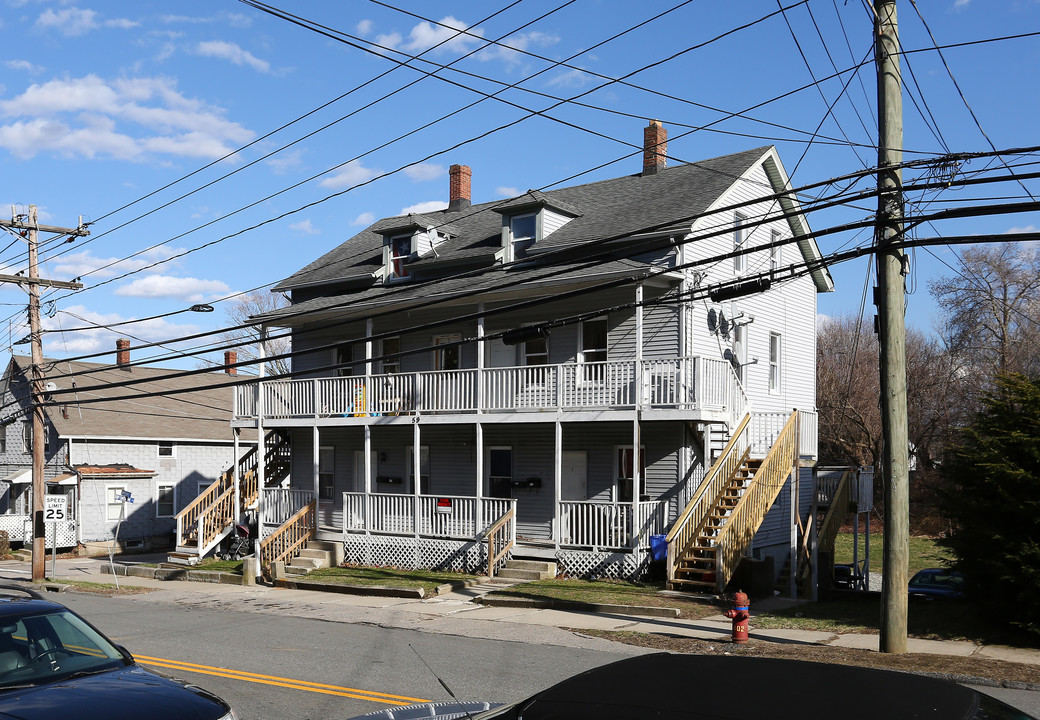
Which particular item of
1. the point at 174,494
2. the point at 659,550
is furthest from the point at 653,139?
the point at 174,494

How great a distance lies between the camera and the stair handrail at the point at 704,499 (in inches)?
767

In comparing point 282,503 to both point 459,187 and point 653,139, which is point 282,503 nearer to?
point 459,187

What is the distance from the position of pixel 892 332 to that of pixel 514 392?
11.9 m

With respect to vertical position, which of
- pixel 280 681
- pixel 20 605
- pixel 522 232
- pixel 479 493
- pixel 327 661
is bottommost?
pixel 327 661

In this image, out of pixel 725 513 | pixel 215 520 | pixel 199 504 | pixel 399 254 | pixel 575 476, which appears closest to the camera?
pixel 725 513

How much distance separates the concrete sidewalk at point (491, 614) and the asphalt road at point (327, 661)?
1.65 meters

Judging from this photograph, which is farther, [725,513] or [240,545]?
[240,545]

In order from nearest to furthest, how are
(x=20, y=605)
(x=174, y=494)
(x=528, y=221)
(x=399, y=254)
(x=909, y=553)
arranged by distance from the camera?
(x=20, y=605) < (x=528, y=221) < (x=399, y=254) < (x=909, y=553) < (x=174, y=494)

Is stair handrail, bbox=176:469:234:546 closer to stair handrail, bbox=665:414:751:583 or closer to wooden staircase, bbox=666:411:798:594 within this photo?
stair handrail, bbox=665:414:751:583

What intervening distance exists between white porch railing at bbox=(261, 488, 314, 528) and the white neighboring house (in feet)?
19.6

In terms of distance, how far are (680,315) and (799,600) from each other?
24.0 feet

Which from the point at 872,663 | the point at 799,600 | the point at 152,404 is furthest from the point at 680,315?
the point at 152,404

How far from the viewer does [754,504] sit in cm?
1984

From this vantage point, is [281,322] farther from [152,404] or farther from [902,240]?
[902,240]
